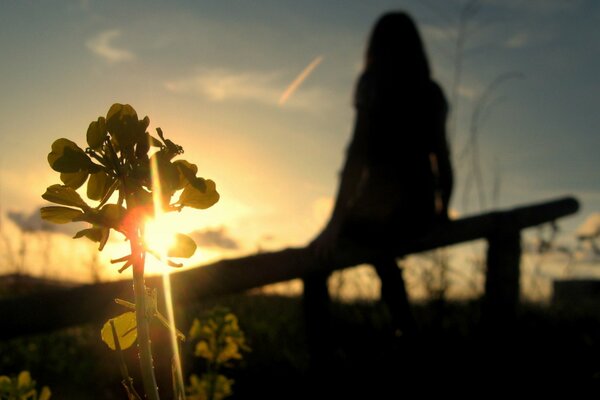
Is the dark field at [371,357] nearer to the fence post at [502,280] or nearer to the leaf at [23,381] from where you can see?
the fence post at [502,280]

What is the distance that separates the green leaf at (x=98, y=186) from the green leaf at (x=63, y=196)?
10mm

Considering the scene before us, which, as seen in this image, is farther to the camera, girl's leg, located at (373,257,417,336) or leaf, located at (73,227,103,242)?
girl's leg, located at (373,257,417,336)

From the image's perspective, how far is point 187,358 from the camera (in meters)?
4.17

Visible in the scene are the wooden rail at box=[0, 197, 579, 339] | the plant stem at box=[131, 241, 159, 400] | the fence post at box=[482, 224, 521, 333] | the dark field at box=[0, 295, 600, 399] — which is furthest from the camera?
the fence post at box=[482, 224, 521, 333]

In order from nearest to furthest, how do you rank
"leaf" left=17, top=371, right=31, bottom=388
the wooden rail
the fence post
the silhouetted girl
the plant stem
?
1. the plant stem
2. "leaf" left=17, top=371, right=31, bottom=388
3. the wooden rail
4. the silhouetted girl
5. the fence post

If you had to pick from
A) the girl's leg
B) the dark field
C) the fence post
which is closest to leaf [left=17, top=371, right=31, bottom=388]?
the dark field

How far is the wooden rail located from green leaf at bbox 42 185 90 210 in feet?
7.11

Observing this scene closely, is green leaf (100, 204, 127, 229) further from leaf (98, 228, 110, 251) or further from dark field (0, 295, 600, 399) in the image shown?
dark field (0, 295, 600, 399)

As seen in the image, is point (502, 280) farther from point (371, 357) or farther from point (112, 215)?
point (112, 215)

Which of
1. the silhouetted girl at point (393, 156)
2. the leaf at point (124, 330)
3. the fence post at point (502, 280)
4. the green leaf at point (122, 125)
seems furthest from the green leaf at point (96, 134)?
the fence post at point (502, 280)

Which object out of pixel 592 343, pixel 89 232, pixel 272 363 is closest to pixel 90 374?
pixel 272 363

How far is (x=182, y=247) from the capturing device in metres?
0.45

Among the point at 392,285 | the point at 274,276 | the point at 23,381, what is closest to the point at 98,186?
the point at 23,381

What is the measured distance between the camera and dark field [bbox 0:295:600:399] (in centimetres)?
296
